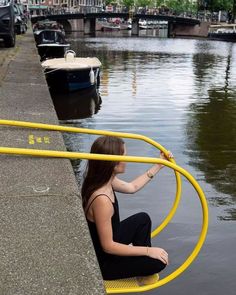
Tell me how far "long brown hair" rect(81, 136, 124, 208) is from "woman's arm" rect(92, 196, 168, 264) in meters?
0.15

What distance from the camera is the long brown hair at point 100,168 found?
12.0 ft

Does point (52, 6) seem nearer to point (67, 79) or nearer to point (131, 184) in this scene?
point (67, 79)

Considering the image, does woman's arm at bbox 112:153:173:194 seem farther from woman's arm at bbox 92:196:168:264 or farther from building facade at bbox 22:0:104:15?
building facade at bbox 22:0:104:15

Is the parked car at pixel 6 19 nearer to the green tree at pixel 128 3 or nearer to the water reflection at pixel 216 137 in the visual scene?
the water reflection at pixel 216 137

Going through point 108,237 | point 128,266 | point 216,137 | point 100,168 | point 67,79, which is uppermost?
point 100,168

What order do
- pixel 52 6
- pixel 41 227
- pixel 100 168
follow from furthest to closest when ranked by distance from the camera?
pixel 52 6 → pixel 41 227 → pixel 100 168

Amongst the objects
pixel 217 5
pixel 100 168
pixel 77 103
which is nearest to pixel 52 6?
pixel 217 5

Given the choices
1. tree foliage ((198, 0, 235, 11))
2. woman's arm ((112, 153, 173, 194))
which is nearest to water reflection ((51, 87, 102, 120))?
woman's arm ((112, 153, 173, 194))

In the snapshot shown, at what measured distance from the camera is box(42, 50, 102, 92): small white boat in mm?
18109

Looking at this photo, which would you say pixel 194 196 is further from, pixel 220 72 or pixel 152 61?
pixel 152 61

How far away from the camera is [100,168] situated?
3.70 metres

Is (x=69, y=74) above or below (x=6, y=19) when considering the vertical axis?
below

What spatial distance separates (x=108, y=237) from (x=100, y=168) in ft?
1.67

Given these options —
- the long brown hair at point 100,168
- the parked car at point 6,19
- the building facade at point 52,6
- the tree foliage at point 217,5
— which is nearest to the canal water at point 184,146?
the long brown hair at point 100,168
